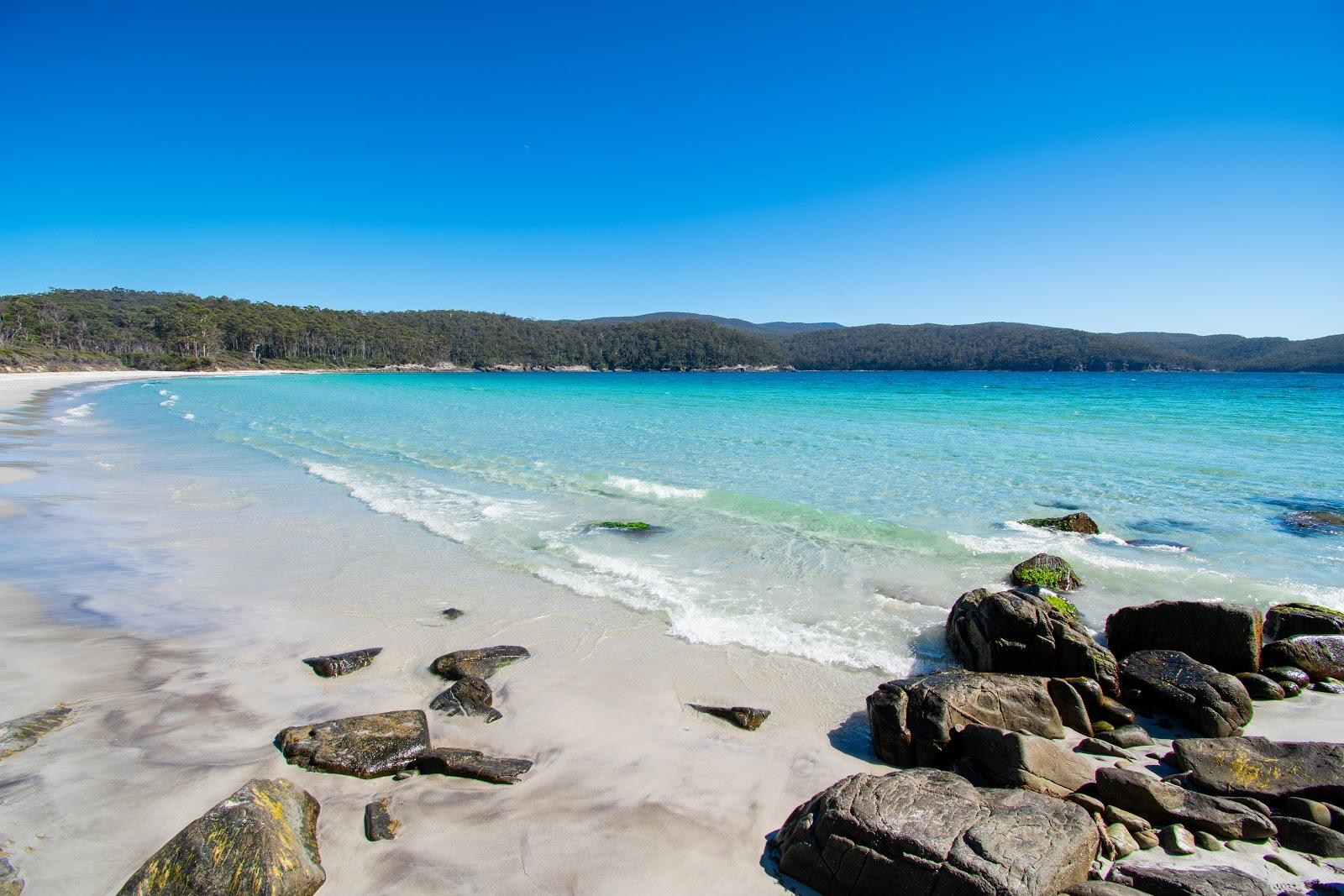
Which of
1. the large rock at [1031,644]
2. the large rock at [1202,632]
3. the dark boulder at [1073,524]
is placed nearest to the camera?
the large rock at [1031,644]

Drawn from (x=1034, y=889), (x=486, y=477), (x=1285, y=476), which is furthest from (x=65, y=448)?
(x=1285, y=476)

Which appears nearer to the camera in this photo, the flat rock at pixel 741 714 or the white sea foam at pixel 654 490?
the flat rock at pixel 741 714

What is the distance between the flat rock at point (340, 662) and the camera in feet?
20.4

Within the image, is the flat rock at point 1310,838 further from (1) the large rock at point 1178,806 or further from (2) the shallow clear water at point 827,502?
(2) the shallow clear water at point 827,502

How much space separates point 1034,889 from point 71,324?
6431 inches

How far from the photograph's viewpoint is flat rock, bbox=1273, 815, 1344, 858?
3688 mm

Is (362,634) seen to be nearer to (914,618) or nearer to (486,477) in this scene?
(914,618)

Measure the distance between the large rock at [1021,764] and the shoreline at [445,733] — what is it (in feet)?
2.06

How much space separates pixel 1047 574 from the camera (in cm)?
884

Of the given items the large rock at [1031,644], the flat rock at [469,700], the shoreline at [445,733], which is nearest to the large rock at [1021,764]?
the shoreline at [445,733]

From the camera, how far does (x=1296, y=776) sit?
165 inches

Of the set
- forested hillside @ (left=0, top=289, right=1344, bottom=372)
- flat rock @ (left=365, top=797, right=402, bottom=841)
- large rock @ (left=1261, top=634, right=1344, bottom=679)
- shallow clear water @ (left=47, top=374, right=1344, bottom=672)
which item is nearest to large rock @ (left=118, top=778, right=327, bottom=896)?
flat rock @ (left=365, top=797, right=402, bottom=841)

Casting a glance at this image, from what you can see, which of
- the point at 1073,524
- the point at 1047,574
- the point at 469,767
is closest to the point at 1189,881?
the point at 469,767

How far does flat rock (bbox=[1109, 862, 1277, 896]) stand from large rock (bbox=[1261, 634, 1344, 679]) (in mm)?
4160
